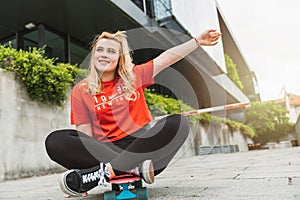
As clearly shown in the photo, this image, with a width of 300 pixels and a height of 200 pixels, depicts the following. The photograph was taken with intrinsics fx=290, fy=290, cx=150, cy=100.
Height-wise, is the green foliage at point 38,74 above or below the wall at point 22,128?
above

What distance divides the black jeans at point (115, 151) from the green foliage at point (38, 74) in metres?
2.82

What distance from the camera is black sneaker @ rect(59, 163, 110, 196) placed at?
123 cm

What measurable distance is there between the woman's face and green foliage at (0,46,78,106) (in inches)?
104

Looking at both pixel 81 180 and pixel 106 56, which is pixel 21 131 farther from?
pixel 81 180

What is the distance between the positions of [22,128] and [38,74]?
0.78 metres

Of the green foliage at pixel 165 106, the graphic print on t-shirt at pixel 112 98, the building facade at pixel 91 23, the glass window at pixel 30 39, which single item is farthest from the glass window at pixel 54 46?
the graphic print on t-shirt at pixel 112 98

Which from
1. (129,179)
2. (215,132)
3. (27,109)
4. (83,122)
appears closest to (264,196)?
(129,179)

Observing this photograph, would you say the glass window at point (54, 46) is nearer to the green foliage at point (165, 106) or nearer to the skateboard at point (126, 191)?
the green foliage at point (165, 106)

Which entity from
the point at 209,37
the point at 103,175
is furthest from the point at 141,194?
the point at 209,37

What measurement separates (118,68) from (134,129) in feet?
1.26

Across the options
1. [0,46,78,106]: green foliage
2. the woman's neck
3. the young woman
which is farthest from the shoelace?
[0,46,78,106]: green foliage

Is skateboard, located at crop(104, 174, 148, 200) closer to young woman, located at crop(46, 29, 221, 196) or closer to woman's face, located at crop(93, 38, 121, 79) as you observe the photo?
young woman, located at crop(46, 29, 221, 196)

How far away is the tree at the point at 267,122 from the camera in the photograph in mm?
21656

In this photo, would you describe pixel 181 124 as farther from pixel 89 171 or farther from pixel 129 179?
pixel 89 171
